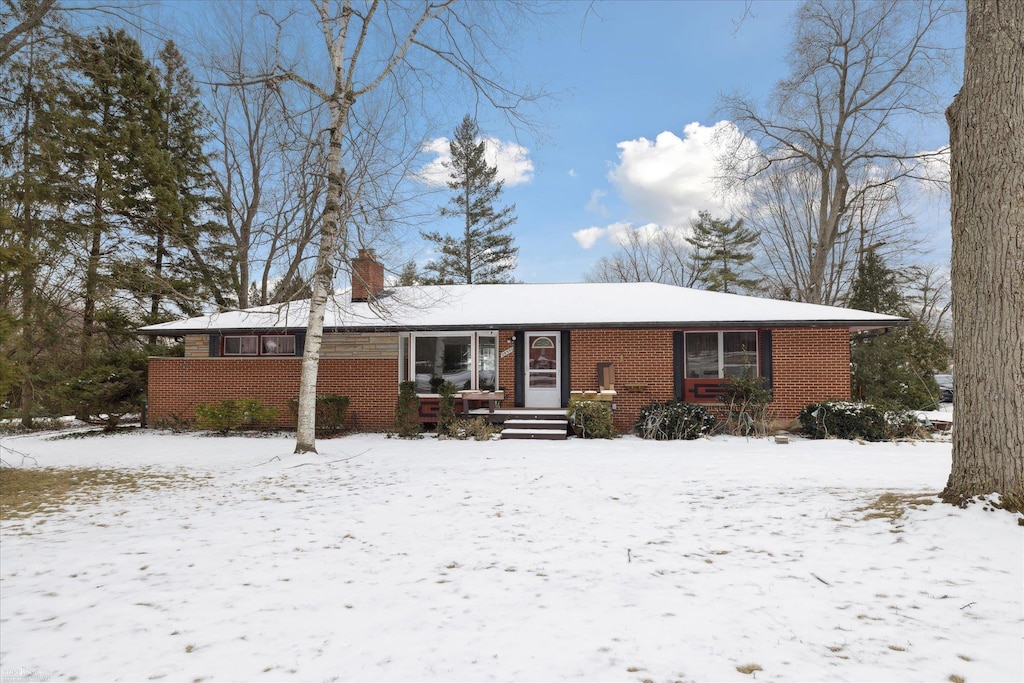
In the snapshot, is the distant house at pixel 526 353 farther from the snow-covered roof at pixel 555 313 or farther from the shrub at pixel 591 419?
the shrub at pixel 591 419

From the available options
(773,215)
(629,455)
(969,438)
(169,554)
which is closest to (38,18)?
(169,554)

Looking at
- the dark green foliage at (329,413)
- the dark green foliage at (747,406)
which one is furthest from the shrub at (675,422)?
the dark green foliage at (329,413)

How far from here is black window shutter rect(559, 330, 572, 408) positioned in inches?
556

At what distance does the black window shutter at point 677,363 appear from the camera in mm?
13820

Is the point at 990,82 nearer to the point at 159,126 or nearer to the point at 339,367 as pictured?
the point at 339,367

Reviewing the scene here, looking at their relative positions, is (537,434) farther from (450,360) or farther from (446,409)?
(450,360)

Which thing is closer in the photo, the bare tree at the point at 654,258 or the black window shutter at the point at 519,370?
the black window shutter at the point at 519,370

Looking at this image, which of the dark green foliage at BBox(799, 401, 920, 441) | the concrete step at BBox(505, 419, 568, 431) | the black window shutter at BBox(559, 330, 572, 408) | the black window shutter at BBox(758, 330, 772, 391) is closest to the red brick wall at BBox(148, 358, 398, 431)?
the concrete step at BBox(505, 419, 568, 431)

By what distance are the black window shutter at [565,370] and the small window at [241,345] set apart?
8.87 m

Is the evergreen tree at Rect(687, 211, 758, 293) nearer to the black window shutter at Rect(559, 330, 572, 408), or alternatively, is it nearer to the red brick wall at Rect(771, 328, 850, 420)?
the red brick wall at Rect(771, 328, 850, 420)

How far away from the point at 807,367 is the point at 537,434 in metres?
7.34

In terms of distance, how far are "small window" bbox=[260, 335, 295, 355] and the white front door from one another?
6.78 metres

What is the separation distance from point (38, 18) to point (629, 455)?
448 inches

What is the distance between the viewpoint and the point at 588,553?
459 cm
